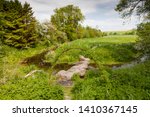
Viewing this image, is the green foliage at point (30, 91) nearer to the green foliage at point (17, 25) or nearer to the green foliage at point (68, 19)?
the green foliage at point (17, 25)

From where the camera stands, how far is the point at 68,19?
45.9m

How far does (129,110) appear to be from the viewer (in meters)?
6.09

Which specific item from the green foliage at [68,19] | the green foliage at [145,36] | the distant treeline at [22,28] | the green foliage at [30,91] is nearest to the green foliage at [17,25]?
the distant treeline at [22,28]

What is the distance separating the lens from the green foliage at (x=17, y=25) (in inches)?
1298

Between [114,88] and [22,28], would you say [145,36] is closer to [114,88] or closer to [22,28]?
[114,88]

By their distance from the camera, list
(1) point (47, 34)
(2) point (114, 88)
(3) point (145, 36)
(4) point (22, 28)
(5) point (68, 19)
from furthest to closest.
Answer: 1. (5) point (68, 19)
2. (1) point (47, 34)
3. (4) point (22, 28)
4. (3) point (145, 36)
5. (2) point (114, 88)

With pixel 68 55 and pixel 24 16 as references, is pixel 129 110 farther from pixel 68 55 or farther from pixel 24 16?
pixel 24 16

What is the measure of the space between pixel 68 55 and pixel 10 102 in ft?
55.8

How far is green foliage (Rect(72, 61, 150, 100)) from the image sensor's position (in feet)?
28.9

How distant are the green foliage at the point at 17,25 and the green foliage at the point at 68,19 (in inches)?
388

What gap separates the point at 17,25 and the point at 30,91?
84.4ft

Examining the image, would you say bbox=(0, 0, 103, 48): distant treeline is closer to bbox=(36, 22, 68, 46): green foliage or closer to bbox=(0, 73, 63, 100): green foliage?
bbox=(36, 22, 68, 46): green foliage

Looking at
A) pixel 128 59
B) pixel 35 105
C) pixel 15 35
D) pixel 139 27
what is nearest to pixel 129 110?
pixel 35 105

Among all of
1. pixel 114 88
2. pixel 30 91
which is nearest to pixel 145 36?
pixel 114 88
